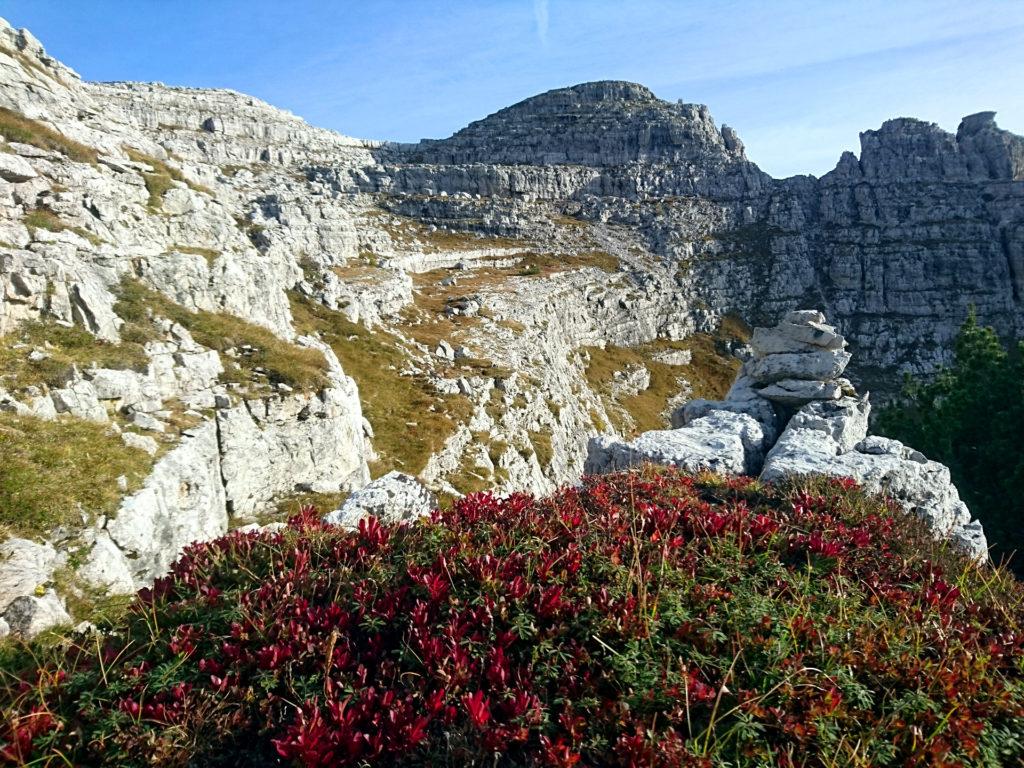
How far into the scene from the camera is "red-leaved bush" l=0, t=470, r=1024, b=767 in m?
4.06

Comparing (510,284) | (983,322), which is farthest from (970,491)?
(983,322)

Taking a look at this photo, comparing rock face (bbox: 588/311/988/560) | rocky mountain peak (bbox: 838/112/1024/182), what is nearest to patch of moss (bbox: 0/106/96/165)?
rock face (bbox: 588/311/988/560)

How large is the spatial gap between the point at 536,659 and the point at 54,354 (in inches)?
767

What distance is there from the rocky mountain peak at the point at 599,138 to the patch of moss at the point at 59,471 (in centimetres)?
15961

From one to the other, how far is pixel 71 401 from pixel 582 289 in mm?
77703

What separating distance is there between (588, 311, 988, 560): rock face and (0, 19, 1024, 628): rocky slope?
13.8 metres

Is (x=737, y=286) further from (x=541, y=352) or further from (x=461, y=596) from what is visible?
(x=461, y=596)

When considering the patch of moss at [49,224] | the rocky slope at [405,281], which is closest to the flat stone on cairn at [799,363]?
the rocky slope at [405,281]

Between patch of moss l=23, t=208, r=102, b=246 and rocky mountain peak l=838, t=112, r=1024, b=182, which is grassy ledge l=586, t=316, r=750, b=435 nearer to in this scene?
patch of moss l=23, t=208, r=102, b=246

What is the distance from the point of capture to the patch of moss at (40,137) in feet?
85.9

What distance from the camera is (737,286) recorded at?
116625 millimetres

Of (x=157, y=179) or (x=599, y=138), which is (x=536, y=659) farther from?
(x=599, y=138)

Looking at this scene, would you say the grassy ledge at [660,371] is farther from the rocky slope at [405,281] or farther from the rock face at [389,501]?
the rock face at [389,501]

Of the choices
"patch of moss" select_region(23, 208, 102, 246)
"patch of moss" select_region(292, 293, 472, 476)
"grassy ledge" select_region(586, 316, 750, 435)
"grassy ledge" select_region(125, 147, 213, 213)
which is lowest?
"grassy ledge" select_region(586, 316, 750, 435)
